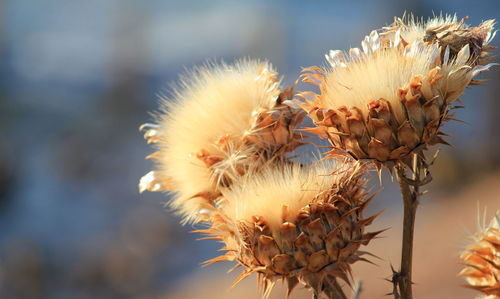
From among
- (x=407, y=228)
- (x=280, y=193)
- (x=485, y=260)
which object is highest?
(x=280, y=193)

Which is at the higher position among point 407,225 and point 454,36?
point 454,36

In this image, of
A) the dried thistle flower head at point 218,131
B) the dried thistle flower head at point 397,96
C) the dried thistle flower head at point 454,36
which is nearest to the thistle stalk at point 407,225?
the dried thistle flower head at point 397,96

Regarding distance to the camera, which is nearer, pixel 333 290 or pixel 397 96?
pixel 397 96

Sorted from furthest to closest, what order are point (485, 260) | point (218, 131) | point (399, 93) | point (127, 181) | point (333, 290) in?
1. point (127, 181)
2. point (218, 131)
3. point (333, 290)
4. point (485, 260)
5. point (399, 93)

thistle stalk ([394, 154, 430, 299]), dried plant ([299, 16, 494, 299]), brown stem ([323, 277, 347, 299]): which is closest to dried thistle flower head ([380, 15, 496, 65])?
dried plant ([299, 16, 494, 299])

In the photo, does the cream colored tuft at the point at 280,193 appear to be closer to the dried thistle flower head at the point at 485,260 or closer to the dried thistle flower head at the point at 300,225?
the dried thistle flower head at the point at 300,225

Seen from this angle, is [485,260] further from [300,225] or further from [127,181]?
[127,181]

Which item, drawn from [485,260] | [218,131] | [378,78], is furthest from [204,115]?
[485,260]
